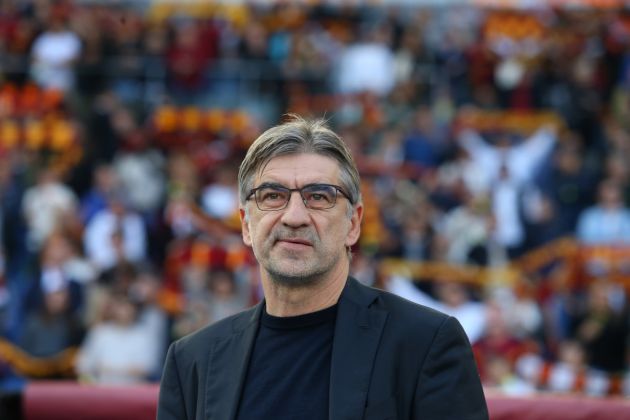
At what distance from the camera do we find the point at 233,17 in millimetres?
16062

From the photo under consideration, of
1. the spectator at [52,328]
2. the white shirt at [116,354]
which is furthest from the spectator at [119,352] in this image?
the spectator at [52,328]

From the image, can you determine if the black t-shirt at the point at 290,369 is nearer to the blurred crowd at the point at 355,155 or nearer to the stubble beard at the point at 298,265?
the stubble beard at the point at 298,265

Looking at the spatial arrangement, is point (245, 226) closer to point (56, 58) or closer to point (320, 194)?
point (320, 194)

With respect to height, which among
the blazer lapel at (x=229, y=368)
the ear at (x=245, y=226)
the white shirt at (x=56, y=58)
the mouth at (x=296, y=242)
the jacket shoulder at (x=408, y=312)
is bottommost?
the blazer lapel at (x=229, y=368)

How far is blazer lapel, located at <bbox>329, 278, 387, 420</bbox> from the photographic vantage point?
2850 millimetres

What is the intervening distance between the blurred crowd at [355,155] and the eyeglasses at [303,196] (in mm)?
4805

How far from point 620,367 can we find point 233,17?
909cm

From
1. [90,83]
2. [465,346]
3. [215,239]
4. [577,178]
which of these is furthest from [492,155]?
[465,346]

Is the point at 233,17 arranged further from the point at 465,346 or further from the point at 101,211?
the point at 465,346

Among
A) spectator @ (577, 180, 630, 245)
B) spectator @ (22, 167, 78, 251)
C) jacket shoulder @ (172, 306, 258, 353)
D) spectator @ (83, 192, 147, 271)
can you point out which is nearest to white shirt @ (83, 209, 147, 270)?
spectator @ (83, 192, 147, 271)

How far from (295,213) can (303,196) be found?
0.18ft

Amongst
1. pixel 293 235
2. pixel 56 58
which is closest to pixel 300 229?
pixel 293 235

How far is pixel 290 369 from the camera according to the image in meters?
3.02

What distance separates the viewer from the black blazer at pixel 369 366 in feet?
9.25
